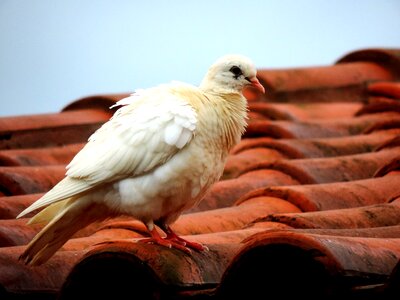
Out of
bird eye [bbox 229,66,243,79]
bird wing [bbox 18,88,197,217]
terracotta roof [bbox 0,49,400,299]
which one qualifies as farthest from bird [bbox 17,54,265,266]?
bird eye [bbox 229,66,243,79]

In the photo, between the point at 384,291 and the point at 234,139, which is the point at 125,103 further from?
the point at 384,291

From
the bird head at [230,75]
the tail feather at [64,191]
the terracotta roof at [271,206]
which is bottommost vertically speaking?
the terracotta roof at [271,206]

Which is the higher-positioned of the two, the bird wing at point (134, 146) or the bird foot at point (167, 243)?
the bird wing at point (134, 146)

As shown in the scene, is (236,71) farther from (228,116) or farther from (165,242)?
(165,242)

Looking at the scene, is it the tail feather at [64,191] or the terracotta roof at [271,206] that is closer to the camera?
the terracotta roof at [271,206]

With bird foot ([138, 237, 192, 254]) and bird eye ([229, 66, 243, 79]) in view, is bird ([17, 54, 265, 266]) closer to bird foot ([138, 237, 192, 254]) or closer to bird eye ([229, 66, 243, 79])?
bird foot ([138, 237, 192, 254])

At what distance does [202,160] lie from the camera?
5262mm

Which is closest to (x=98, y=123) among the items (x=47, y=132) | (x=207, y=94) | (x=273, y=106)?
(x=47, y=132)

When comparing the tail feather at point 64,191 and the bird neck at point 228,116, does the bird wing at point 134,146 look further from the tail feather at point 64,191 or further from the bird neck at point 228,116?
the bird neck at point 228,116

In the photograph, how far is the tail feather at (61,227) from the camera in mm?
5039

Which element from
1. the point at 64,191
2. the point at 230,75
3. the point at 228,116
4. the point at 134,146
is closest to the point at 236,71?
the point at 230,75

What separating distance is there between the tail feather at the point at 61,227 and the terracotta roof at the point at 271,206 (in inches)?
3.4

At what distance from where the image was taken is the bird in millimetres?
5137

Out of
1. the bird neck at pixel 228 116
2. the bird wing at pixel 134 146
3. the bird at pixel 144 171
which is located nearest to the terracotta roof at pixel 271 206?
the bird at pixel 144 171
